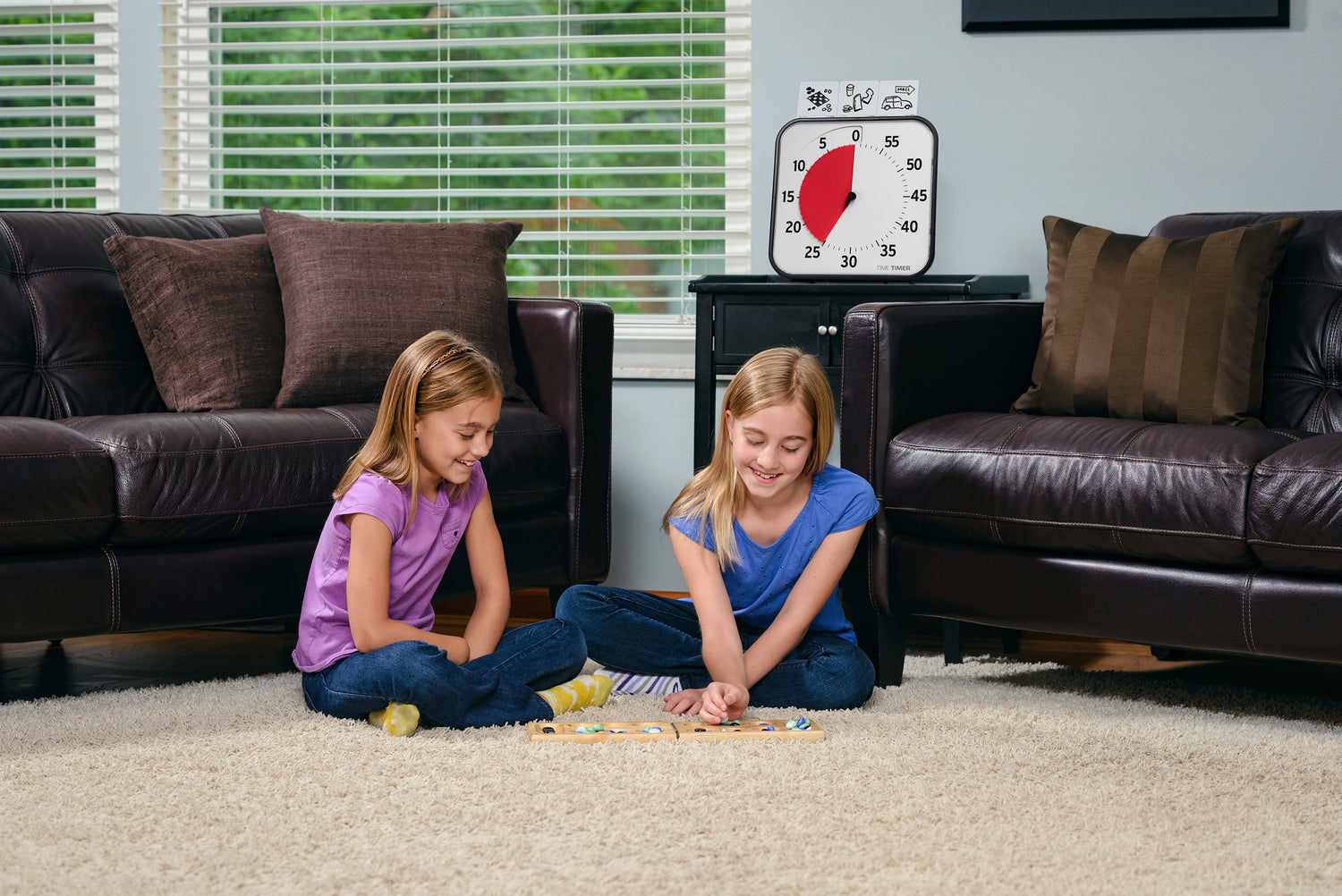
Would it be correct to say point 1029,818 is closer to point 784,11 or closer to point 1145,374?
point 1145,374

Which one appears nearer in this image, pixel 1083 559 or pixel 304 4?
pixel 1083 559

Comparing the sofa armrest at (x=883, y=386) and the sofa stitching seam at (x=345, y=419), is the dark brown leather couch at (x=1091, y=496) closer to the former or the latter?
the sofa armrest at (x=883, y=386)

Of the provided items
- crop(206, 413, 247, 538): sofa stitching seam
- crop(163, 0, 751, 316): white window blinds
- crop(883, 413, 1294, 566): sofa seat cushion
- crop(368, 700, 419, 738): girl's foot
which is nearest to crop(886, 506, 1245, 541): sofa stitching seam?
crop(883, 413, 1294, 566): sofa seat cushion

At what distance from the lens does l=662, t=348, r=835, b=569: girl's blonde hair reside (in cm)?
183

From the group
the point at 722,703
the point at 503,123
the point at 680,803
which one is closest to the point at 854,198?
the point at 503,123

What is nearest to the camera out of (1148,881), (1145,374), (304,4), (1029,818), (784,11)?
(1148,881)

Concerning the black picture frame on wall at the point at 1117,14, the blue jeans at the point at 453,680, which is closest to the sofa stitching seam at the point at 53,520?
the blue jeans at the point at 453,680

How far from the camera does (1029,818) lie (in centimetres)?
135

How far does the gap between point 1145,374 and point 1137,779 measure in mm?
907

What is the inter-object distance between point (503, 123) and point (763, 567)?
1839 millimetres

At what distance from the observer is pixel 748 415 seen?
184 centimetres

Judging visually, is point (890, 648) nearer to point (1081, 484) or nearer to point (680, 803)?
point (1081, 484)

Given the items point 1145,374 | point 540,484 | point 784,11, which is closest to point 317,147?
point 784,11

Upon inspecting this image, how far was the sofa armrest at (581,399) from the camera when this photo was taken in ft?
7.80
